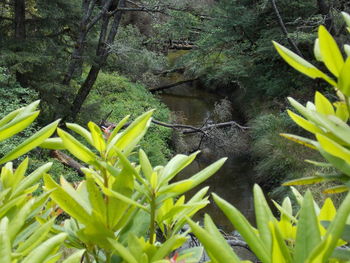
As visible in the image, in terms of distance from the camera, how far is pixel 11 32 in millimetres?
6641

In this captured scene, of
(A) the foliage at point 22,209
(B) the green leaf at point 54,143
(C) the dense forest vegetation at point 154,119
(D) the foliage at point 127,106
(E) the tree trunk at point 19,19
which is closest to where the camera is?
(A) the foliage at point 22,209

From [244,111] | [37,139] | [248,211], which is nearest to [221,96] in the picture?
[244,111]

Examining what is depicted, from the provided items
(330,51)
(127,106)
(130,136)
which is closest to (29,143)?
(130,136)

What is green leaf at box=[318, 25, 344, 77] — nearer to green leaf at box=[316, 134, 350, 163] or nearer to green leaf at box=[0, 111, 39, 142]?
green leaf at box=[316, 134, 350, 163]

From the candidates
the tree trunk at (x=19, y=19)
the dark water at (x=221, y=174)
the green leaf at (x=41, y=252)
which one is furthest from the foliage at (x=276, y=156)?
the green leaf at (x=41, y=252)

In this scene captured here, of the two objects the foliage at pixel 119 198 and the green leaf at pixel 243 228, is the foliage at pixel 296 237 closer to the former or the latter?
the green leaf at pixel 243 228

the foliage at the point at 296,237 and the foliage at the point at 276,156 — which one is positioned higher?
the foliage at the point at 296,237

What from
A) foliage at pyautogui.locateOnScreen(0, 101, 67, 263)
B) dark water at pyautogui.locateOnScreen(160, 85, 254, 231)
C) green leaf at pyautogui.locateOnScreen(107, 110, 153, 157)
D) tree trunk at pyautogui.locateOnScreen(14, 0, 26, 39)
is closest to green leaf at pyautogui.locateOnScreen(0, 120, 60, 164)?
foliage at pyautogui.locateOnScreen(0, 101, 67, 263)

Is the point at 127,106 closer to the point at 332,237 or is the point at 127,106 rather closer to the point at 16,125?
the point at 16,125

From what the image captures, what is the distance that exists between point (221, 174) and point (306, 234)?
26.7 ft

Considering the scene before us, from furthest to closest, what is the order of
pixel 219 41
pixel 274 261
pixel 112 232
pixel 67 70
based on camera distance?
pixel 219 41 < pixel 67 70 < pixel 112 232 < pixel 274 261

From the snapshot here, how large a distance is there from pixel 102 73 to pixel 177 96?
9.51 feet

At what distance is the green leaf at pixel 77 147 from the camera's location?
25.2 inches

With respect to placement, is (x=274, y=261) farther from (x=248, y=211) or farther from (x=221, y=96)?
(x=221, y=96)
